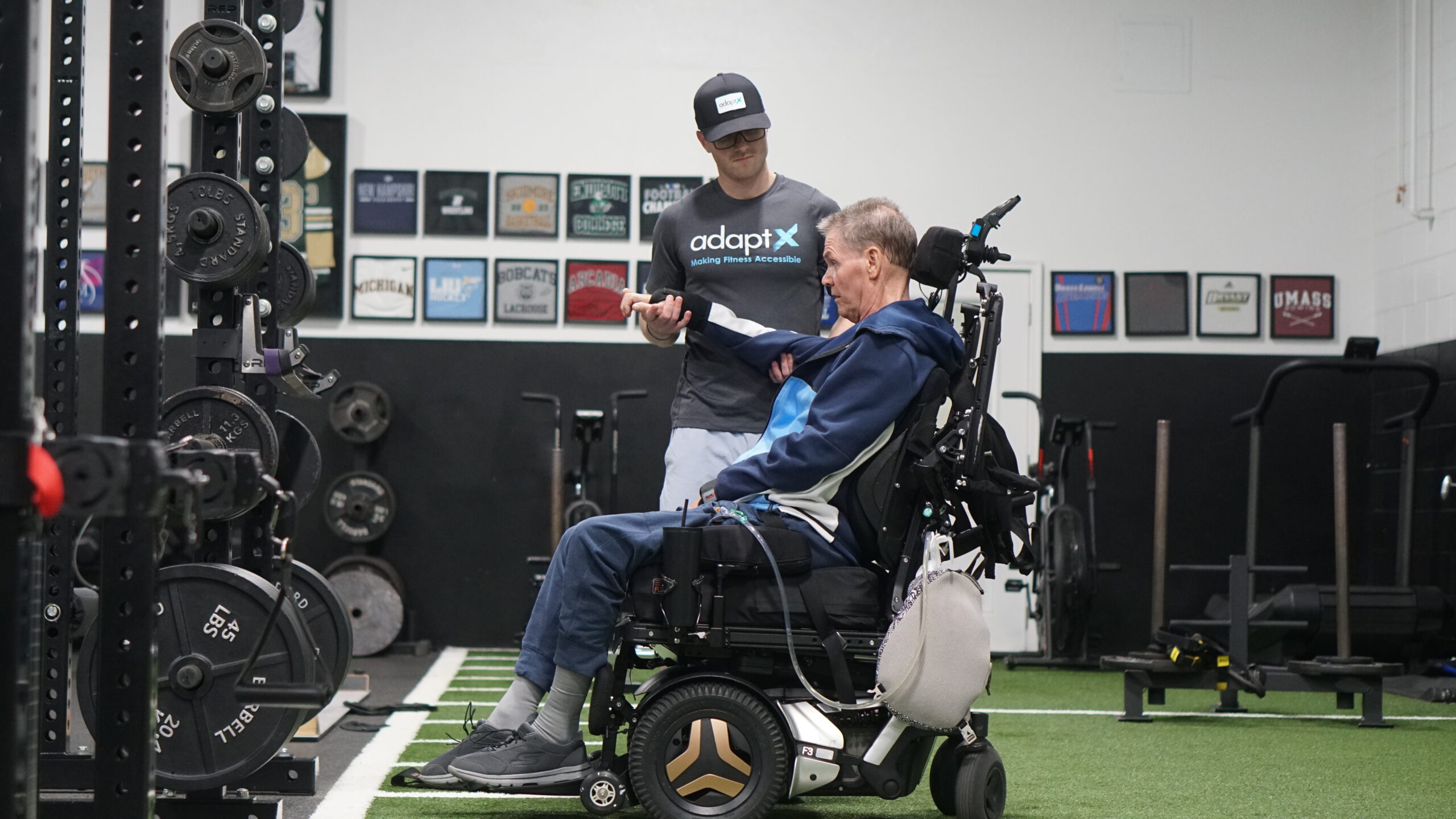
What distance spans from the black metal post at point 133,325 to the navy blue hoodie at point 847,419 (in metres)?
1.32

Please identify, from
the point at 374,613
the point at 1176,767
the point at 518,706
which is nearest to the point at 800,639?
the point at 518,706

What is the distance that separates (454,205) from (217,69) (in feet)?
15.5

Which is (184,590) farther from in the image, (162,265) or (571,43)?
(571,43)

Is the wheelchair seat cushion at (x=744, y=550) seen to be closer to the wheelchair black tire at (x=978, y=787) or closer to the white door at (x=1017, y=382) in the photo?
the wheelchair black tire at (x=978, y=787)

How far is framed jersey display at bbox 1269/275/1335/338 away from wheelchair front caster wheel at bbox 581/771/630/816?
19.7 feet

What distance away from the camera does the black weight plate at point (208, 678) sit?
2441 mm

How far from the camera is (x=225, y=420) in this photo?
2793 mm

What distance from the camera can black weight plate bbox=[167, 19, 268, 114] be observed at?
298 cm

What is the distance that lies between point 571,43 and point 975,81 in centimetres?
220

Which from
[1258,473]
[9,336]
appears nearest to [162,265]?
[9,336]

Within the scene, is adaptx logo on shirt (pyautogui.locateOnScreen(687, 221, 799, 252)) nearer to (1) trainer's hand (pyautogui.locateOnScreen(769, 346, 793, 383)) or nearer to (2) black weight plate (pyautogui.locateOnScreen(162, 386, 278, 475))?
(1) trainer's hand (pyautogui.locateOnScreen(769, 346, 793, 383))

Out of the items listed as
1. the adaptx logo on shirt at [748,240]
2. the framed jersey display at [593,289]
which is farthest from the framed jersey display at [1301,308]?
the adaptx logo on shirt at [748,240]

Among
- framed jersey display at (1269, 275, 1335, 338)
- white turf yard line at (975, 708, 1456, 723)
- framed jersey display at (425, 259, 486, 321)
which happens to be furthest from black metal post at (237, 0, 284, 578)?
framed jersey display at (1269, 275, 1335, 338)

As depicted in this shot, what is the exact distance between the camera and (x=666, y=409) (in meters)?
7.73
